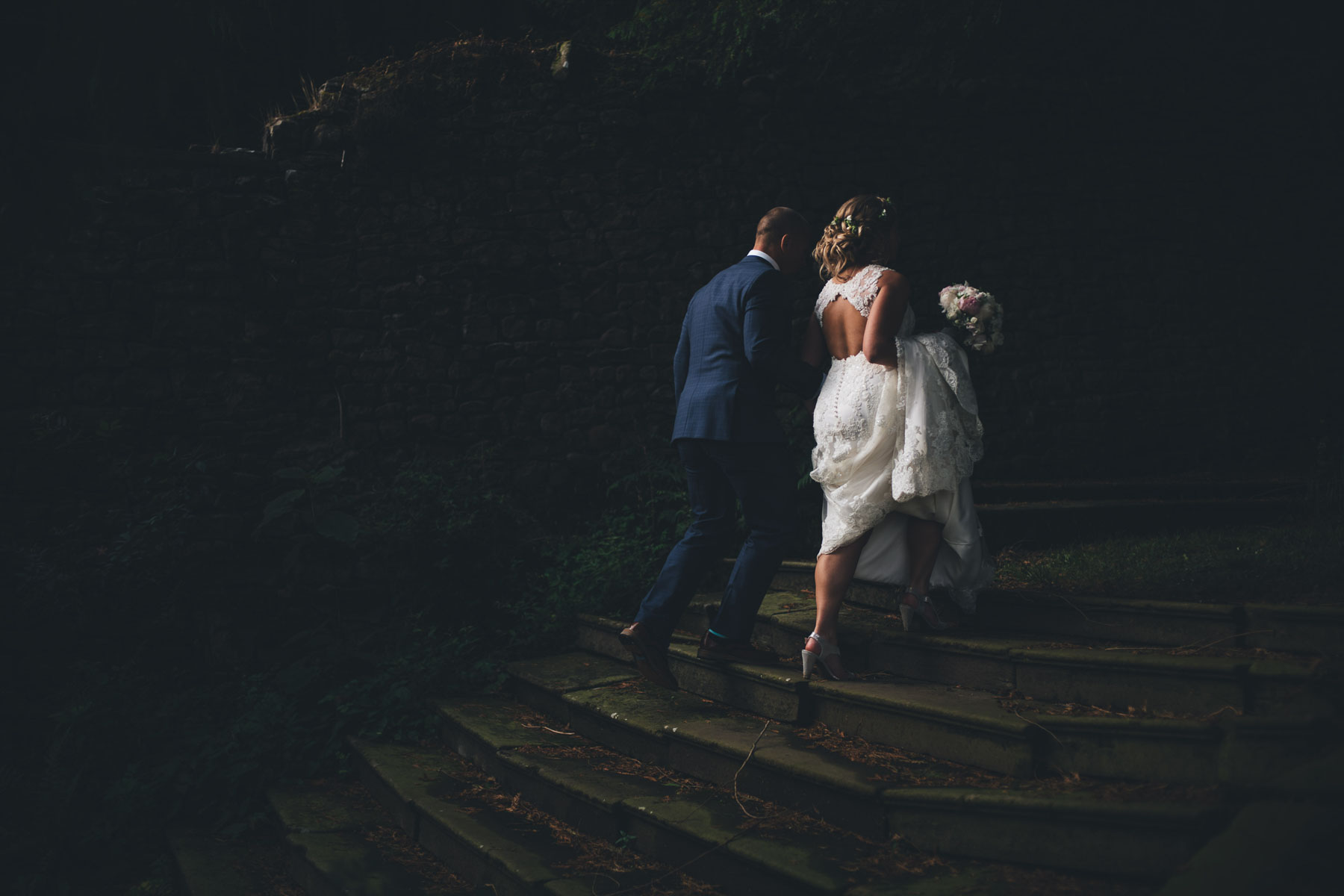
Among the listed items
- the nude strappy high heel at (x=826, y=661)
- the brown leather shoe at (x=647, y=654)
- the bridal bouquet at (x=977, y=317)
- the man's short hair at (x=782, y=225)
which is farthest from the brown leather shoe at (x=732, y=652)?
the man's short hair at (x=782, y=225)

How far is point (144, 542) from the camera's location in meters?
5.81

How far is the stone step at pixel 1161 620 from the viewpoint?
10.1ft

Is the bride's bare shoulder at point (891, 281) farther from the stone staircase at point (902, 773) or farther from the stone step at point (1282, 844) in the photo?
the stone step at point (1282, 844)

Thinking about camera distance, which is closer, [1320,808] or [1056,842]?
[1320,808]

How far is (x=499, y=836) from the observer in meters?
3.48

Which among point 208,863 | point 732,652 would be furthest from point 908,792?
point 208,863

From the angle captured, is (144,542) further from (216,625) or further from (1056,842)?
(1056,842)

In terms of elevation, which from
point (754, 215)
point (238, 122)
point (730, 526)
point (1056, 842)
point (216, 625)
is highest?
point (238, 122)

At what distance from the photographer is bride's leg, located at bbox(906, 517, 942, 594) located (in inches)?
145

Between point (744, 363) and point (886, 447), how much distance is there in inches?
26.2

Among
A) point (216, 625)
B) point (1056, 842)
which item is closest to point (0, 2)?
point (216, 625)

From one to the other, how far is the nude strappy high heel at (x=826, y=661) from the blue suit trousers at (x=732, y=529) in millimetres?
353

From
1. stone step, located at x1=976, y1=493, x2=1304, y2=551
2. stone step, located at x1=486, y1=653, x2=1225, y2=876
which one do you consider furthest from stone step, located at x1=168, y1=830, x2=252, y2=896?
stone step, located at x1=976, y1=493, x2=1304, y2=551

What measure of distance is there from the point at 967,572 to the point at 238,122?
365 inches
